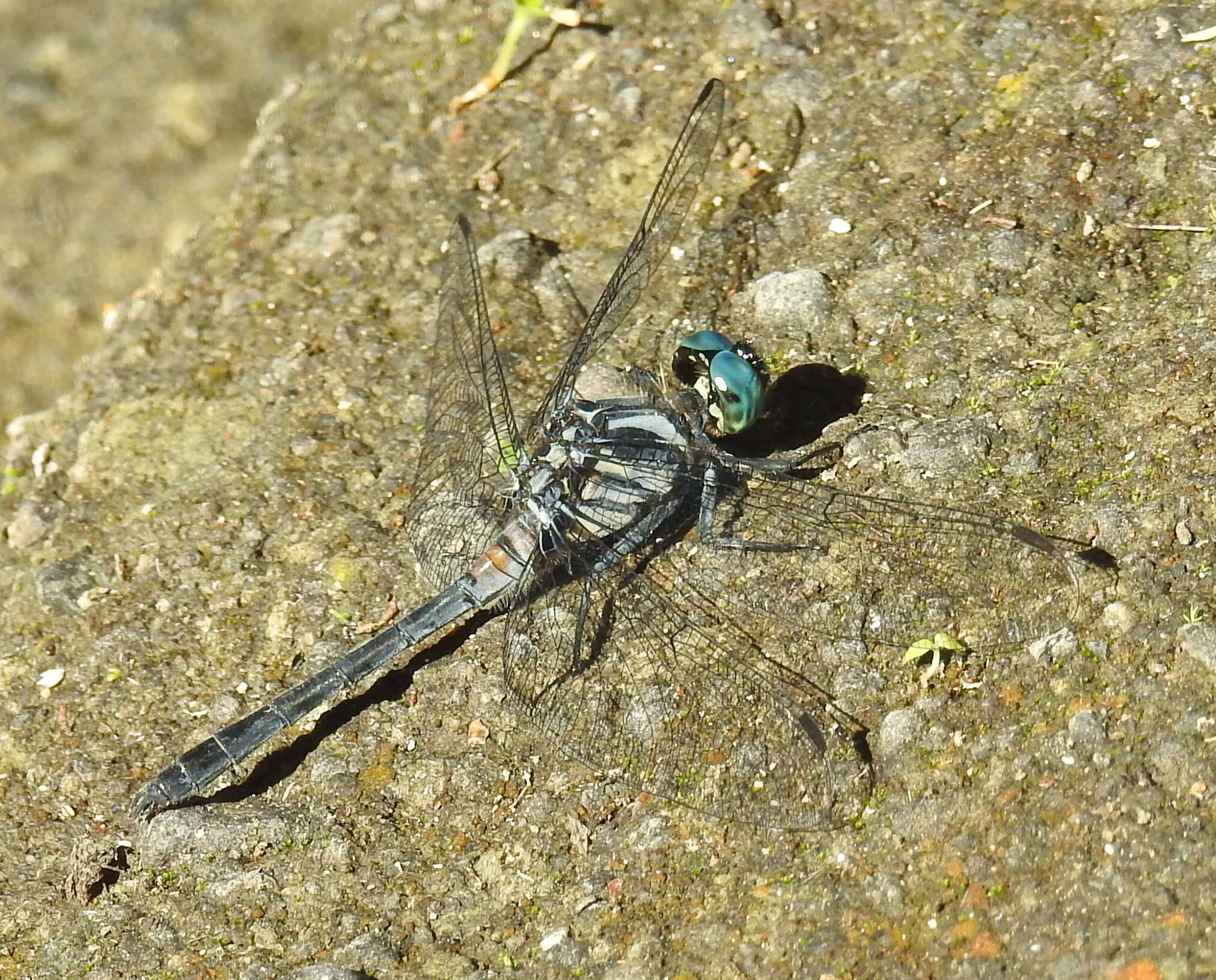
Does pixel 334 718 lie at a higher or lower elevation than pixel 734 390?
lower

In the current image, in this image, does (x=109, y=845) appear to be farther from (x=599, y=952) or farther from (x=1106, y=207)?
(x=1106, y=207)

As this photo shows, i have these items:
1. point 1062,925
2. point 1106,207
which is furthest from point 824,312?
point 1062,925

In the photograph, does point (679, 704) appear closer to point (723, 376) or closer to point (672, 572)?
point (672, 572)

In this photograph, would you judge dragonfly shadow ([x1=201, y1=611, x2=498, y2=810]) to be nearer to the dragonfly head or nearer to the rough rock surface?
the rough rock surface

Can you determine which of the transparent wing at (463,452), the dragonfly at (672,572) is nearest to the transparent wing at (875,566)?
the dragonfly at (672,572)

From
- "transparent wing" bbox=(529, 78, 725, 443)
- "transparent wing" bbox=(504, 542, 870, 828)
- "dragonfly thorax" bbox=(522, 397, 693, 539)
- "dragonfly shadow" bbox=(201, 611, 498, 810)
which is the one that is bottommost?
Result: "transparent wing" bbox=(504, 542, 870, 828)

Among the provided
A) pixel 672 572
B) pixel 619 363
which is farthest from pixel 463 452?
pixel 672 572

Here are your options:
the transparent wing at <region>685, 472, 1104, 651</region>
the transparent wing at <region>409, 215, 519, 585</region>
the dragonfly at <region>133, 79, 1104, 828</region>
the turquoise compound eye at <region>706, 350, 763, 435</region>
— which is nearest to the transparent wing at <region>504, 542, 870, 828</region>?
the dragonfly at <region>133, 79, 1104, 828</region>
